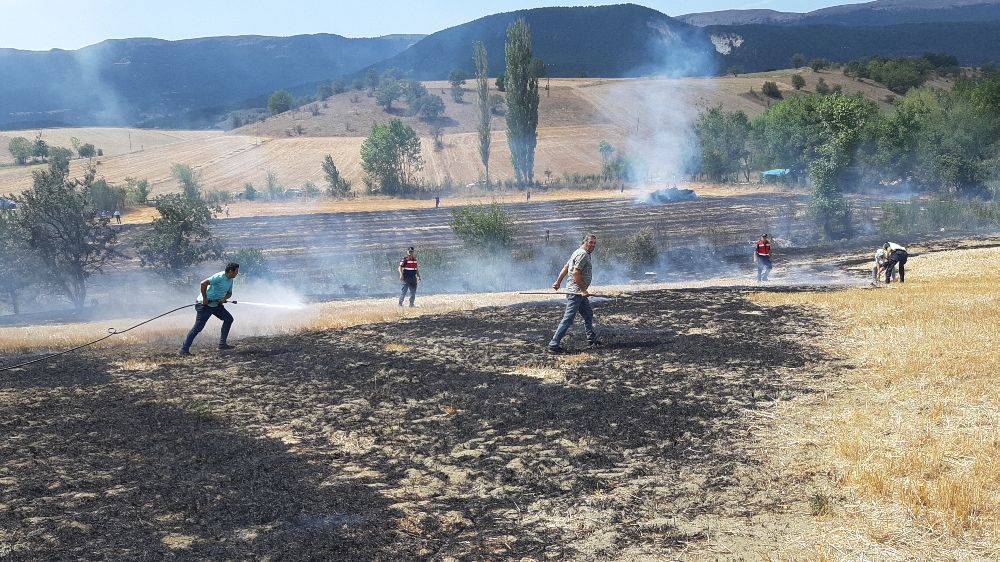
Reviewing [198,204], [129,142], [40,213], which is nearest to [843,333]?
[198,204]

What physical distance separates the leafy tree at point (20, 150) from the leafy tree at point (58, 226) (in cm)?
7785

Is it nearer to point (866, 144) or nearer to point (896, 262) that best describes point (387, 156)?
point (866, 144)

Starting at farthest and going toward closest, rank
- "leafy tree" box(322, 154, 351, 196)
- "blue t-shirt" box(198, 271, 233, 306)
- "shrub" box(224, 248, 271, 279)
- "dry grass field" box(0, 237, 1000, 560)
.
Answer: "leafy tree" box(322, 154, 351, 196) < "shrub" box(224, 248, 271, 279) < "blue t-shirt" box(198, 271, 233, 306) < "dry grass field" box(0, 237, 1000, 560)

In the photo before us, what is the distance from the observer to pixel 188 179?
71438mm

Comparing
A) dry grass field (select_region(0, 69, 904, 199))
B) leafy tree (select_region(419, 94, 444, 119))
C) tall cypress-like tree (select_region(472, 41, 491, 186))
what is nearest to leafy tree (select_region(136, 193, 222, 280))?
dry grass field (select_region(0, 69, 904, 199))

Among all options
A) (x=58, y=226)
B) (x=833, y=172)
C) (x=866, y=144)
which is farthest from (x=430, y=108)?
(x=58, y=226)

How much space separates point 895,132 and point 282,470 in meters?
69.4

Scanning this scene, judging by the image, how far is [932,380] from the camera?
1119 centimetres

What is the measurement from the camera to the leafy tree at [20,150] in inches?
3910

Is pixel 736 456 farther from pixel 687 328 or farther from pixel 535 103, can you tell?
pixel 535 103

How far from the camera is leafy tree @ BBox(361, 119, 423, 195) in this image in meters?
77.5

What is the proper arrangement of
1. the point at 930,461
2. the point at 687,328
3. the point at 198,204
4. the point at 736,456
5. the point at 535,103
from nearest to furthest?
the point at 930,461, the point at 736,456, the point at 687,328, the point at 198,204, the point at 535,103

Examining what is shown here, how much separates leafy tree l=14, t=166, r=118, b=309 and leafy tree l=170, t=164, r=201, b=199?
82.4 ft

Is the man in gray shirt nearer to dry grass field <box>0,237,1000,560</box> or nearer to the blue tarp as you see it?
dry grass field <box>0,237,1000,560</box>
